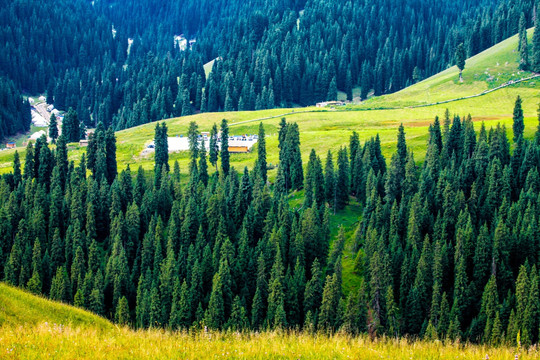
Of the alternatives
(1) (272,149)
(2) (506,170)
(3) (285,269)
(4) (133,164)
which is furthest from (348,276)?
(4) (133,164)

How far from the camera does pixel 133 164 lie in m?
189

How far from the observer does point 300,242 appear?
374 ft

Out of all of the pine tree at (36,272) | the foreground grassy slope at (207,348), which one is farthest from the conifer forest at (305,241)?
the foreground grassy slope at (207,348)

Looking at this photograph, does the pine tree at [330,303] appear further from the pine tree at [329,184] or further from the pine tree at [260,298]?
the pine tree at [329,184]

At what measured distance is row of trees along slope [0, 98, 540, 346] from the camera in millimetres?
99000

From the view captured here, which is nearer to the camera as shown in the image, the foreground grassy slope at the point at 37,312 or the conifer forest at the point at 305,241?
the foreground grassy slope at the point at 37,312

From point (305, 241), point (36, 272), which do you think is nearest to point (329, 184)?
point (305, 241)

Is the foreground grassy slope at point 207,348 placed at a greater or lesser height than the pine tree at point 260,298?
greater

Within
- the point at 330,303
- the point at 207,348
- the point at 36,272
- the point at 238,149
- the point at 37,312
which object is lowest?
the point at 330,303

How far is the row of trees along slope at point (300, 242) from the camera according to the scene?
99.0 meters

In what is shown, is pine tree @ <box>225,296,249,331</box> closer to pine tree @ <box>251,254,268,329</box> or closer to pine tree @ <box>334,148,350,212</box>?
pine tree @ <box>251,254,268,329</box>

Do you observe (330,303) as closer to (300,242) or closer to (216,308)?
(216,308)

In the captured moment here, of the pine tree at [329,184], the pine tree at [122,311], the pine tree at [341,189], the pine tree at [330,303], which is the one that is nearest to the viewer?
the pine tree at [330,303]

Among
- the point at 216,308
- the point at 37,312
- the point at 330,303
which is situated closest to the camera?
the point at 37,312
